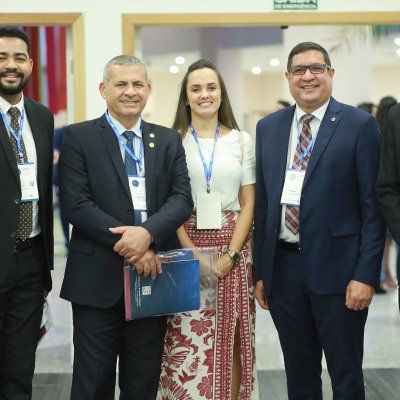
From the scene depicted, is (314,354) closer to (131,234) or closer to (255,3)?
(131,234)

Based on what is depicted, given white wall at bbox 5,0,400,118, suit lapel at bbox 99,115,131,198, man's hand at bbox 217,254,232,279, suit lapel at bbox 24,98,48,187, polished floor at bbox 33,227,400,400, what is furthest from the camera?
white wall at bbox 5,0,400,118

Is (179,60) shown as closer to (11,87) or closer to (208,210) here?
(208,210)

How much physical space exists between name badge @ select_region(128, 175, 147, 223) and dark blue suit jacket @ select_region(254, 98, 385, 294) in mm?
676

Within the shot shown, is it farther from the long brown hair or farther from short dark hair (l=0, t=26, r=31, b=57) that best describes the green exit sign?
short dark hair (l=0, t=26, r=31, b=57)

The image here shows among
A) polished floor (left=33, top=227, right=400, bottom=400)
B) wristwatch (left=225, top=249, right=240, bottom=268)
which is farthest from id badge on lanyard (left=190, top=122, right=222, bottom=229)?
polished floor (left=33, top=227, right=400, bottom=400)

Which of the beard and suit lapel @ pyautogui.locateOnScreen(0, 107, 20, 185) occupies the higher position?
the beard

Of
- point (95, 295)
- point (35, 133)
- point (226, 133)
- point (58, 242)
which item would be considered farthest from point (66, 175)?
point (58, 242)

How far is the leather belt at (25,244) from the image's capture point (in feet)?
9.05

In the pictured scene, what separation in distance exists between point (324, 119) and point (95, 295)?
123cm

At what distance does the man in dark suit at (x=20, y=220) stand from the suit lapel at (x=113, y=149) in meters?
0.29

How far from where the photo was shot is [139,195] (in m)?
2.75

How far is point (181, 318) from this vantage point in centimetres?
308

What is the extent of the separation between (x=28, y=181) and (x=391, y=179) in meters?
1.49

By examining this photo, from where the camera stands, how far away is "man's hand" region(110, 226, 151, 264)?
8.56 ft
